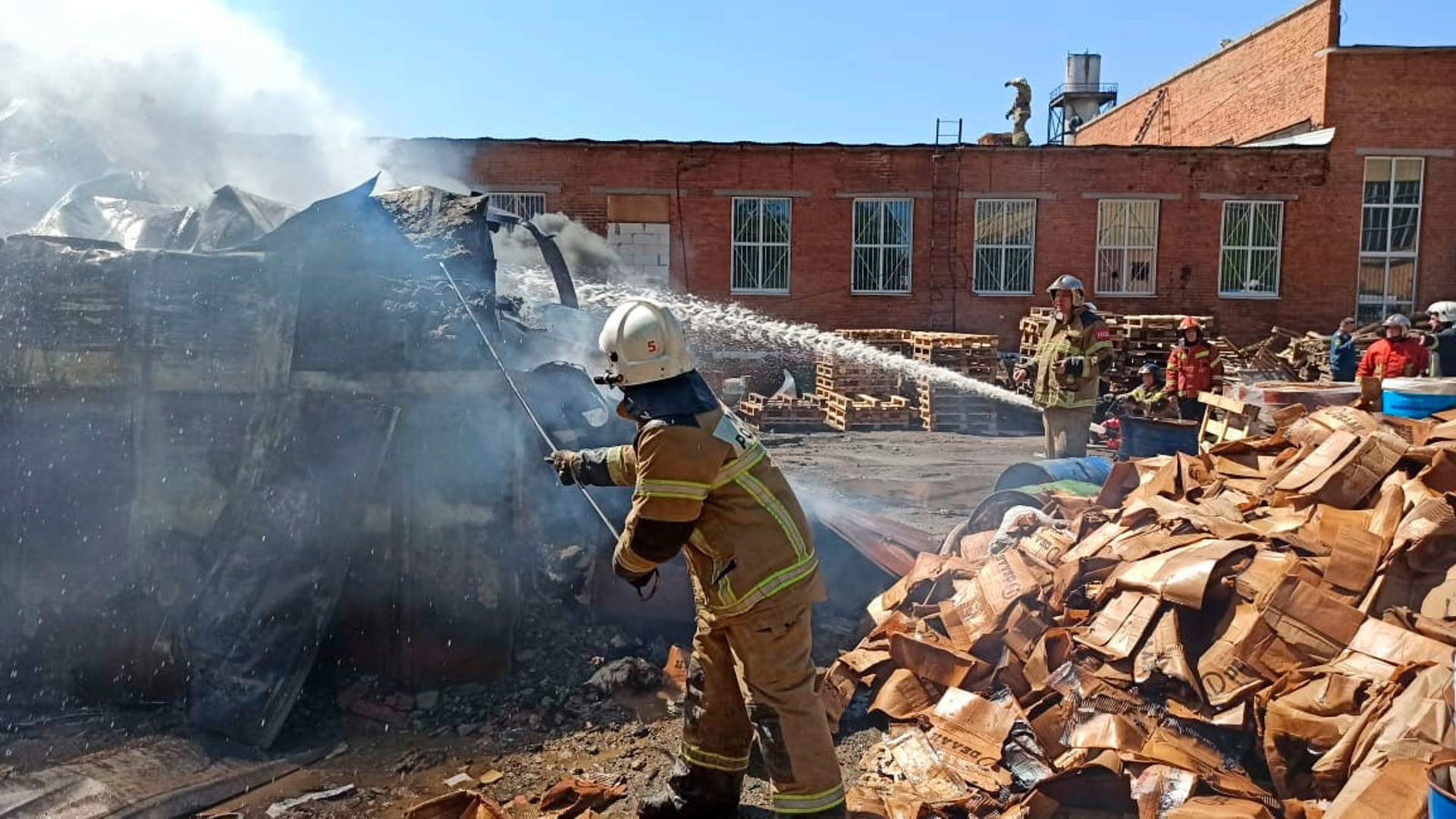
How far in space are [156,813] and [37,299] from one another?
2.44 metres

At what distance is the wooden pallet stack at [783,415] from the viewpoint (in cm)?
1502

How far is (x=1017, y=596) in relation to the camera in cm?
484

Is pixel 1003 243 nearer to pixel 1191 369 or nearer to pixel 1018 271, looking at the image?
pixel 1018 271

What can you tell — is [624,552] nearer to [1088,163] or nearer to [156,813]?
[156,813]

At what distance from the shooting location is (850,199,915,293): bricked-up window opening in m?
20.3

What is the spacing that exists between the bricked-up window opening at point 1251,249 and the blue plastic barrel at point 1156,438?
1451cm

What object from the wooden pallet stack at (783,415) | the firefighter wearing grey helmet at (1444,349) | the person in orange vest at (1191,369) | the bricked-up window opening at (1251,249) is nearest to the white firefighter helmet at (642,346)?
the person in orange vest at (1191,369)

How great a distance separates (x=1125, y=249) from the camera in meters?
20.4

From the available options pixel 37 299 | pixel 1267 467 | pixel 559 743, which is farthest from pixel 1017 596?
pixel 37 299

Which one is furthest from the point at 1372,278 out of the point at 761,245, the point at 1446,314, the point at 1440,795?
the point at 1440,795

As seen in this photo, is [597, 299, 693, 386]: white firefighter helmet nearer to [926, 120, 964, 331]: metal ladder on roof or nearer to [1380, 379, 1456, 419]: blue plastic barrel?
[1380, 379, 1456, 419]: blue plastic barrel

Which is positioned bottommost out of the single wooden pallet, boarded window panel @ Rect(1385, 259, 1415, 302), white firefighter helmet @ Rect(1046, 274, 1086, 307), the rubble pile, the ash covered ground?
the ash covered ground

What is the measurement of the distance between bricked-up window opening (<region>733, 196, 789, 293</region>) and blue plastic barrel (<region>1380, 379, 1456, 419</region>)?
14.4m

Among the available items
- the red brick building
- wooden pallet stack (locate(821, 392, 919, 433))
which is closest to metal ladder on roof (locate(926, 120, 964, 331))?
the red brick building
